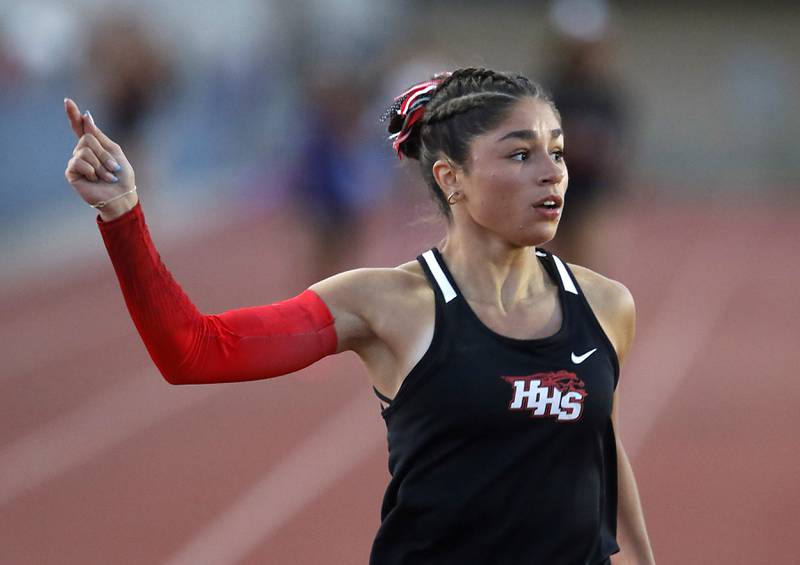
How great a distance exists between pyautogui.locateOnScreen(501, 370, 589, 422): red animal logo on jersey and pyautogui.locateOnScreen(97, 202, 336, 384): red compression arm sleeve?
384mm

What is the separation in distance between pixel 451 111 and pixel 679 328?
402 inches

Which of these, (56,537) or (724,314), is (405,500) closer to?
(56,537)

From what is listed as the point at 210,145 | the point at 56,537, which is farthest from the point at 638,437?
the point at 210,145

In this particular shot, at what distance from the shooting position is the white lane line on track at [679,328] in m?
9.41

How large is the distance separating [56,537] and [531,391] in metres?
4.66

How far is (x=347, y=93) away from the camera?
32.9 ft

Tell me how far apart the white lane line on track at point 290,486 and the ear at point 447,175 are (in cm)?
386

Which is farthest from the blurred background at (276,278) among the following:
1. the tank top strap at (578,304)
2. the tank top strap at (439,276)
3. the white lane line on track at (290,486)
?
the tank top strap at (578,304)

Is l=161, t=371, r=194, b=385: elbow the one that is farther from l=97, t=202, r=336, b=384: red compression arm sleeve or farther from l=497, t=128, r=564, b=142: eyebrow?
l=497, t=128, r=564, b=142: eyebrow

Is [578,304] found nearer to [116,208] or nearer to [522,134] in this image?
[522,134]

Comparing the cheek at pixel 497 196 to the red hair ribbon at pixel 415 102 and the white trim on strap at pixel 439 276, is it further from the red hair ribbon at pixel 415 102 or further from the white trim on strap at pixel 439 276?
the red hair ribbon at pixel 415 102

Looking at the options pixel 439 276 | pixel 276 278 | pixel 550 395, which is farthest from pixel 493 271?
pixel 276 278

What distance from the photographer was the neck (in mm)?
2896

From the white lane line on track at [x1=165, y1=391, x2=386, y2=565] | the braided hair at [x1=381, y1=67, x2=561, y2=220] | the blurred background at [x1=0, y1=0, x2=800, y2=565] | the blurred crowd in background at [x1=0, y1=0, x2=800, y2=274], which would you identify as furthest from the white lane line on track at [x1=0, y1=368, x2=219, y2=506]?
the braided hair at [x1=381, y1=67, x2=561, y2=220]
